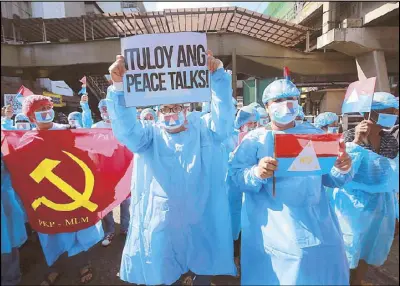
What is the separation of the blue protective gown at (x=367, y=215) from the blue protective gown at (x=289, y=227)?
1.80ft

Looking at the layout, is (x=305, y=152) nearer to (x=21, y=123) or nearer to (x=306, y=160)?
(x=306, y=160)

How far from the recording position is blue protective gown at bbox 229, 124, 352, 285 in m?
1.77

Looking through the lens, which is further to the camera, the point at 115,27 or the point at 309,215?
the point at 115,27

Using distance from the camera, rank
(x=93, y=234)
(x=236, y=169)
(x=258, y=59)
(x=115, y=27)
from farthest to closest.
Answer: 1. (x=115, y=27)
2. (x=258, y=59)
3. (x=93, y=234)
4. (x=236, y=169)

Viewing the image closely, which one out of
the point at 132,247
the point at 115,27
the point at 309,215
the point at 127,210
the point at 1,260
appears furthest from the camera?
the point at 115,27

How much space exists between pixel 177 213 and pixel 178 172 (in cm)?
29

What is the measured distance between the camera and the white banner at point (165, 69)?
192 cm

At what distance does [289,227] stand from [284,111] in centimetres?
73

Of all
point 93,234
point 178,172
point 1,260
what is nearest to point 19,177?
point 93,234

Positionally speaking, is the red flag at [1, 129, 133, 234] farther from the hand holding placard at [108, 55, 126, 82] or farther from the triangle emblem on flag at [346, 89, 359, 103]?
the triangle emblem on flag at [346, 89, 359, 103]

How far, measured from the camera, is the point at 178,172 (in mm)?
2117

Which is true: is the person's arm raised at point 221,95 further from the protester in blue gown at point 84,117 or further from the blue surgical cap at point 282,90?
the protester in blue gown at point 84,117

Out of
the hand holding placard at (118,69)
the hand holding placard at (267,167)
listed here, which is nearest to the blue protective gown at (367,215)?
the hand holding placard at (267,167)

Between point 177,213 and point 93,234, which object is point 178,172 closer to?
point 177,213
